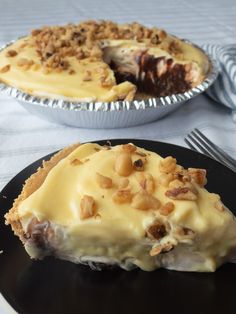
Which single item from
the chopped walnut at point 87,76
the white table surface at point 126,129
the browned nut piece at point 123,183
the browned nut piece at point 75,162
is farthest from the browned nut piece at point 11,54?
the browned nut piece at point 123,183

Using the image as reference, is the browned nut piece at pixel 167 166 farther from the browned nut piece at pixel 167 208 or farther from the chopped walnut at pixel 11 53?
the chopped walnut at pixel 11 53

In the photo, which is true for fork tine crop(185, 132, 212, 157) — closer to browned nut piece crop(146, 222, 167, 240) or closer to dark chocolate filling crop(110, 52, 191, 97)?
dark chocolate filling crop(110, 52, 191, 97)

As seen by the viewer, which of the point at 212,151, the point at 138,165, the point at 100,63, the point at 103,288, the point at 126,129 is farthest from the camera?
the point at 100,63

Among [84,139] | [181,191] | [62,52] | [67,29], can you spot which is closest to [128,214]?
[181,191]

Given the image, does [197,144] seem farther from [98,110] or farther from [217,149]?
[98,110]

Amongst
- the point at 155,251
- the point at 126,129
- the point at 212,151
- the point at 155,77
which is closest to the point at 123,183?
the point at 155,251
